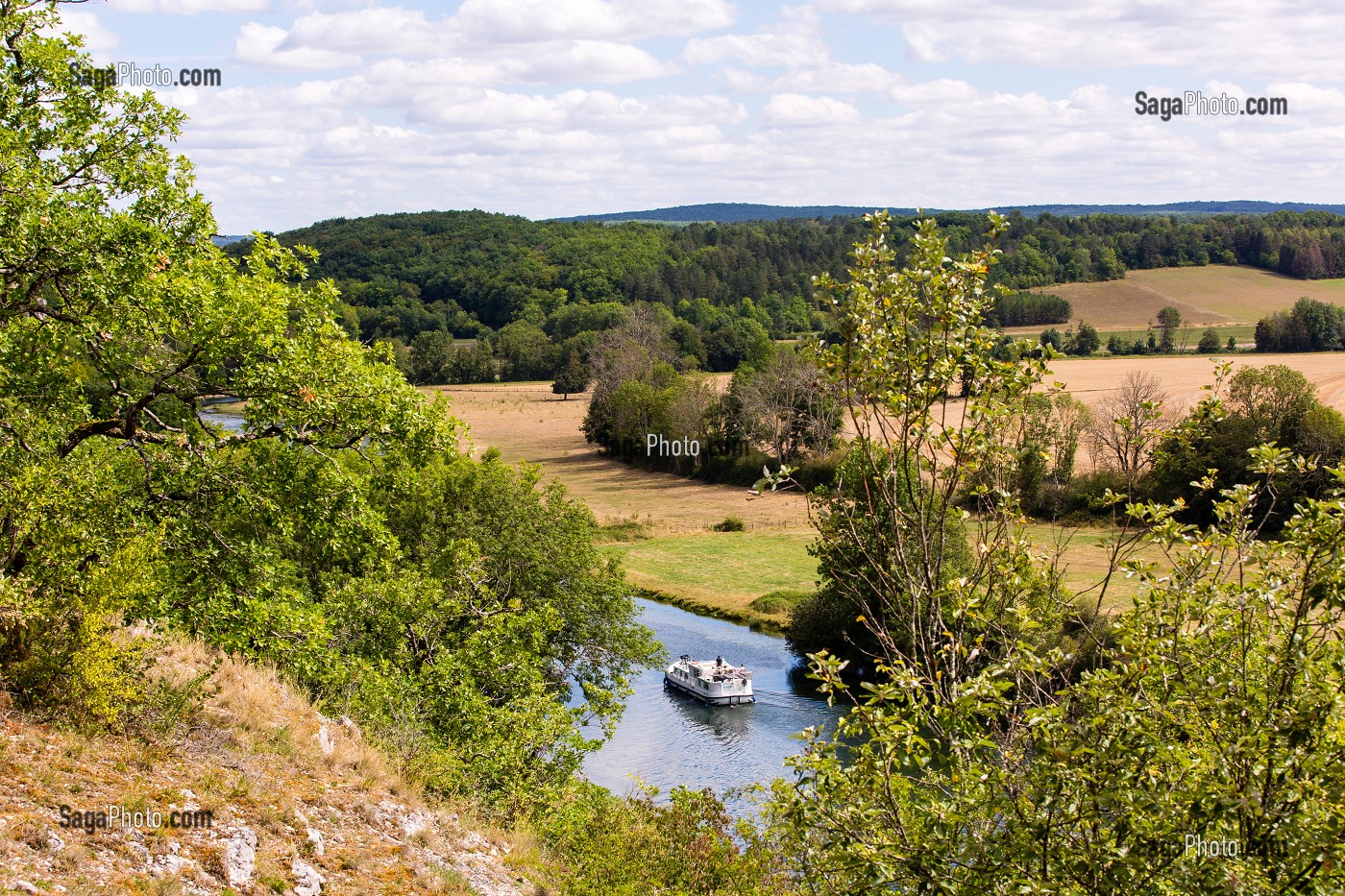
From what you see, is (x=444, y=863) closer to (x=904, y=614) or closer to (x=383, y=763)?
(x=383, y=763)

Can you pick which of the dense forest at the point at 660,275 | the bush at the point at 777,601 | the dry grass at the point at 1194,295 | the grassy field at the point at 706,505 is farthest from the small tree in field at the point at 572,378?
the bush at the point at 777,601

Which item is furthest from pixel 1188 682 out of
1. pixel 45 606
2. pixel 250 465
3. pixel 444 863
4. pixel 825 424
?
pixel 825 424

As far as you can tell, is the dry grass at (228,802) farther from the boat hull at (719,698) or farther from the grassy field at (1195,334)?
the grassy field at (1195,334)

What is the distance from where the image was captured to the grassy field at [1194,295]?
124 metres

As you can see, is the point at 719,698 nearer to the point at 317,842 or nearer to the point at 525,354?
the point at 317,842

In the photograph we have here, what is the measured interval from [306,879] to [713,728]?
2672 cm

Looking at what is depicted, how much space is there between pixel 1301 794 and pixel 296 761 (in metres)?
8.93

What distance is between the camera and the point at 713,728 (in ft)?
114

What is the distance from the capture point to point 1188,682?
6.51 m

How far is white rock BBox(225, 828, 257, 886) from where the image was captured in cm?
853

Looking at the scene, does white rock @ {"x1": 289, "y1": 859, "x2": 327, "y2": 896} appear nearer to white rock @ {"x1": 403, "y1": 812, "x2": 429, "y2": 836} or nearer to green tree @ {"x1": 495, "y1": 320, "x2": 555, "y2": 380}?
white rock @ {"x1": 403, "y1": 812, "x2": 429, "y2": 836}

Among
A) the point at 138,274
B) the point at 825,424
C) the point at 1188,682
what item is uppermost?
the point at 138,274

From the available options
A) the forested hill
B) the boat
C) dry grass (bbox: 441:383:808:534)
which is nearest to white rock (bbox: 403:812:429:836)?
the boat

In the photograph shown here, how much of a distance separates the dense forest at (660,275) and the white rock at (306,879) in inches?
4018
